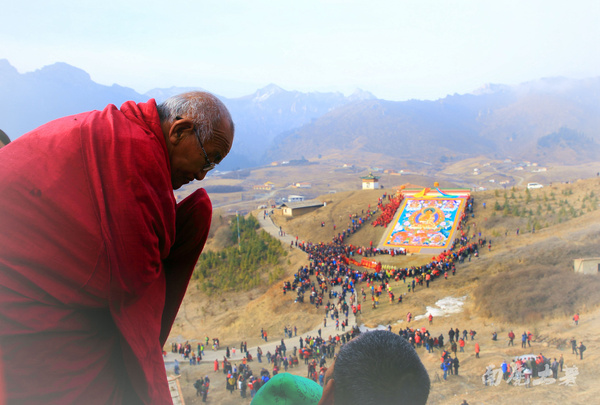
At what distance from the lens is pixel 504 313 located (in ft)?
55.6

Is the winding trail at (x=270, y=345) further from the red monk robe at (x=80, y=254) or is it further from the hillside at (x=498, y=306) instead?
the red monk robe at (x=80, y=254)

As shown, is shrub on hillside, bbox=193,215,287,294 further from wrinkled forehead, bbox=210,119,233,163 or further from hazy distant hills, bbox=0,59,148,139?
hazy distant hills, bbox=0,59,148,139

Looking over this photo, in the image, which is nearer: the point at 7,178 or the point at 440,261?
the point at 7,178

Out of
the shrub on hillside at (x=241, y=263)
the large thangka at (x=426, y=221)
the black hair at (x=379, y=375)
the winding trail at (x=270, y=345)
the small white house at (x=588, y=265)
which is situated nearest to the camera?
the black hair at (x=379, y=375)

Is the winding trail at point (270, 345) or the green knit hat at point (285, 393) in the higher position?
the green knit hat at point (285, 393)

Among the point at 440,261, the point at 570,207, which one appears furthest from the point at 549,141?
the point at 440,261

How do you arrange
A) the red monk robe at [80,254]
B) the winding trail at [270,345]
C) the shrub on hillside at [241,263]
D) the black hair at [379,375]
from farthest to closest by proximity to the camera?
1. the shrub on hillside at [241,263]
2. the winding trail at [270,345]
3. the black hair at [379,375]
4. the red monk robe at [80,254]

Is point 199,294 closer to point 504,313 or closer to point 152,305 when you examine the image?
point 504,313

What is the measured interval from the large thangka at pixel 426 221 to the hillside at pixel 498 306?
1.61 metres

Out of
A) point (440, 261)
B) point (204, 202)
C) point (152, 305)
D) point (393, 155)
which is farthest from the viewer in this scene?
point (393, 155)

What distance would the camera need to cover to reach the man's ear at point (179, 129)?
157 cm

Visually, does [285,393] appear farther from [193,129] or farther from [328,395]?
[193,129]

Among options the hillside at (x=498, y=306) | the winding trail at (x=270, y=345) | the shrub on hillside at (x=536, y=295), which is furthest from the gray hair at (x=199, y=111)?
the shrub on hillside at (x=536, y=295)

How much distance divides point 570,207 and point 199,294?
27493 mm
